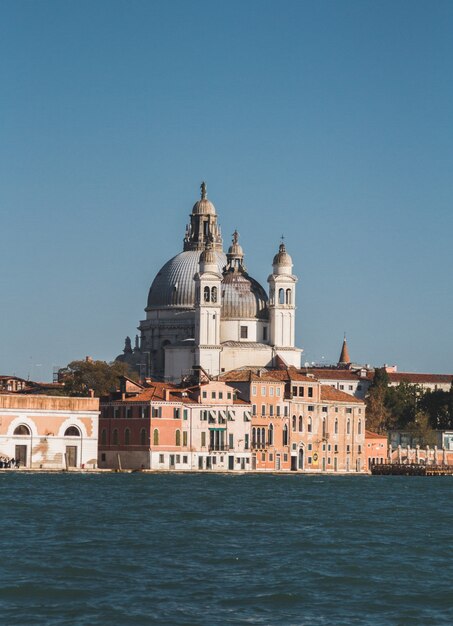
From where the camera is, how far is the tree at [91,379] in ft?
321

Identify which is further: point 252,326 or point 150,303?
point 150,303

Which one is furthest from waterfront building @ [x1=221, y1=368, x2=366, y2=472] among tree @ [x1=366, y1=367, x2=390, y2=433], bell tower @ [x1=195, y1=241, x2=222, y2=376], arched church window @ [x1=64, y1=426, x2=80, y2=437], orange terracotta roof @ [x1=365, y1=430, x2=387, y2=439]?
arched church window @ [x1=64, y1=426, x2=80, y2=437]

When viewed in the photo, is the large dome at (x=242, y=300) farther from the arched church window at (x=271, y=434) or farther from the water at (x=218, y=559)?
the water at (x=218, y=559)

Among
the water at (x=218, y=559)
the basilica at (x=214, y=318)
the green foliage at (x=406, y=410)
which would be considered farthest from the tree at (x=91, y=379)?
the water at (x=218, y=559)

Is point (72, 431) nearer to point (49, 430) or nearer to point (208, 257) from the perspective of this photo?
point (49, 430)

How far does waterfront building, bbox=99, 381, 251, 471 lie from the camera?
86062mm

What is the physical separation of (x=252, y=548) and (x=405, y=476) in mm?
63106

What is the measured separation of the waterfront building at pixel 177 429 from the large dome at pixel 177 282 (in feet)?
83.6

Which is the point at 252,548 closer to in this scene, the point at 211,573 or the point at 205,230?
the point at 211,573

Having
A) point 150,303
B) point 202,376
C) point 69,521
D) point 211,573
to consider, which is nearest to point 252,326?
point 150,303

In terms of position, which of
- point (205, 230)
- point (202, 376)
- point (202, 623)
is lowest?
point (202, 623)

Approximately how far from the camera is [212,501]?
58.5 meters

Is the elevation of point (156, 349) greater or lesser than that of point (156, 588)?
greater

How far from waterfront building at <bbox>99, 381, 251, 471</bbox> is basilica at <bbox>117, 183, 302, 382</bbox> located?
1413cm
